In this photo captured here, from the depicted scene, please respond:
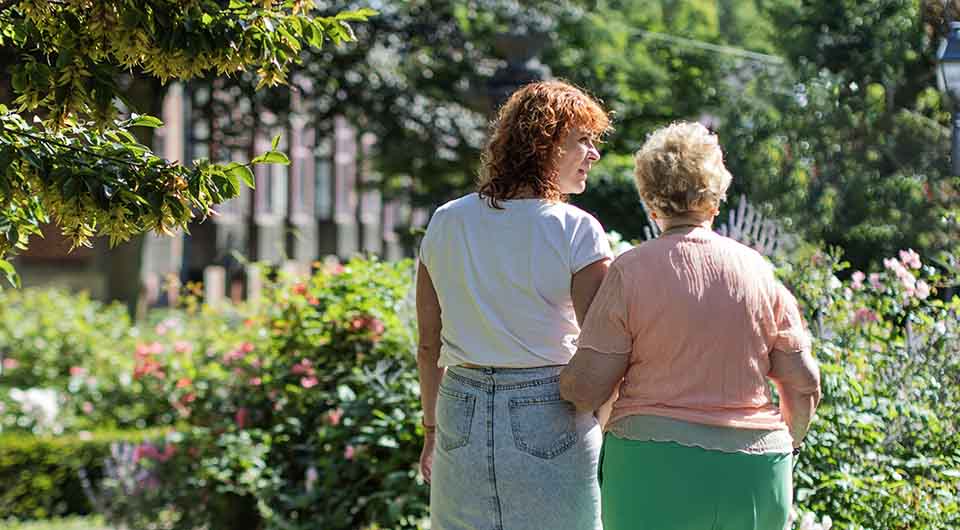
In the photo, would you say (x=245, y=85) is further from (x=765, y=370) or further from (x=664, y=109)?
(x=765, y=370)

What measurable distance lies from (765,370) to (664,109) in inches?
423

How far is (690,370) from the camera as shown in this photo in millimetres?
3025

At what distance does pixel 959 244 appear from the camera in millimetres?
5559

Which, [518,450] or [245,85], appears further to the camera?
[245,85]

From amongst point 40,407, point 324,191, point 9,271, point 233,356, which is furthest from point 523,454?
point 324,191

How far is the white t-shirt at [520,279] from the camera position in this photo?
3.21m

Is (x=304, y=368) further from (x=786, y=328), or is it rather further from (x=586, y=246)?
(x=786, y=328)

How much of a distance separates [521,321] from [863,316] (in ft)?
6.76

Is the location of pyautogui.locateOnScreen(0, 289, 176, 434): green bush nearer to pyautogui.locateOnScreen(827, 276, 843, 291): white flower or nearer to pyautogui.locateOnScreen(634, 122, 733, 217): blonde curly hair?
pyautogui.locateOnScreen(827, 276, 843, 291): white flower

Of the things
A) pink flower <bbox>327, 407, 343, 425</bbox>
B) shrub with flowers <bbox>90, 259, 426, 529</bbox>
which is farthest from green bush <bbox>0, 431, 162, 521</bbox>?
pink flower <bbox>327, 407, 343, 425</bbox>

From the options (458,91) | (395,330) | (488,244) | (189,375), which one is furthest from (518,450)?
(458,91)

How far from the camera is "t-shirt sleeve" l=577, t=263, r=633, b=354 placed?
3.07 metres

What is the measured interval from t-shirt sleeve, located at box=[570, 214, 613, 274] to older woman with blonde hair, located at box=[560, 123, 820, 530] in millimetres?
98

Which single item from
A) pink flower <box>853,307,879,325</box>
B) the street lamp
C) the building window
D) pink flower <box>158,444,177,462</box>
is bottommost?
pink flower <box>158,444,177,462</box>
